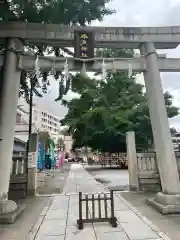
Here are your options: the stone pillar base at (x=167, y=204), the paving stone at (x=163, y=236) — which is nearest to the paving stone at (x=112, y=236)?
the paving stone at (x=163, y=236)

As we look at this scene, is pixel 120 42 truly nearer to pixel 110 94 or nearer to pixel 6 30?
pixel 6 30

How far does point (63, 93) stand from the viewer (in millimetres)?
12977

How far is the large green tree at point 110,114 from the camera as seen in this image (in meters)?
26.5

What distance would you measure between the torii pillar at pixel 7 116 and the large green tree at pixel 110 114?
18.0 meters

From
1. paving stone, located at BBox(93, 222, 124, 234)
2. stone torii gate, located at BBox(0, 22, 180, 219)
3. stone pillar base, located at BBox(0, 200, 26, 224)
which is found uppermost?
stone torii gate, located at BBox(0, 22, 180, 219)

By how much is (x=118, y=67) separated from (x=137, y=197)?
508cm

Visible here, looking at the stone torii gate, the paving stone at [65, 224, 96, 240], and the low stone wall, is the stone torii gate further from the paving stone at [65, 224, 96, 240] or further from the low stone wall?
the low stone wall

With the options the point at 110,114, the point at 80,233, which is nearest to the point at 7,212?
the point at 80,233

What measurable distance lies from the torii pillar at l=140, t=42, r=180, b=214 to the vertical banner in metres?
1.90

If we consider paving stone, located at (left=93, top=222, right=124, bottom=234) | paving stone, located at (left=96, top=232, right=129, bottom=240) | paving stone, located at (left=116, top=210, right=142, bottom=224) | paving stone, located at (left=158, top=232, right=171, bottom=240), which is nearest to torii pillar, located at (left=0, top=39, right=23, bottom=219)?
paving stone, located at (left=93, top=222, right=124, bottom=234)

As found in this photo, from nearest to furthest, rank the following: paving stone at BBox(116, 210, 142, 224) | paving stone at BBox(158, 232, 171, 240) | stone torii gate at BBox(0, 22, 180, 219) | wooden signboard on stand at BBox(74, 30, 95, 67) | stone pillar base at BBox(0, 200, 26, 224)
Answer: paving stone at BBox(158, 232, 171, 240) < stone pillar base at BBox(0, 200, 26, 224) < paving stone at BBox(116, 210, 142, 224) < stone torii gate at BBox(0, 22, 180, 219) < wooden signboard on stand at BBox(74, 30, 95, 67)

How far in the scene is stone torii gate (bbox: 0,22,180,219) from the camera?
23.5ft

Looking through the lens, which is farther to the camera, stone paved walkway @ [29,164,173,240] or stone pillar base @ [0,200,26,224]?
stone pillar base @ [0,200,26,224]

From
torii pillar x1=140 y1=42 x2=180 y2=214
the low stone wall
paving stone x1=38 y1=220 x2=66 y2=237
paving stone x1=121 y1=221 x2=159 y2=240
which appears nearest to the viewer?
paving stone x1=121 y1=221 x2=159 y2=240
